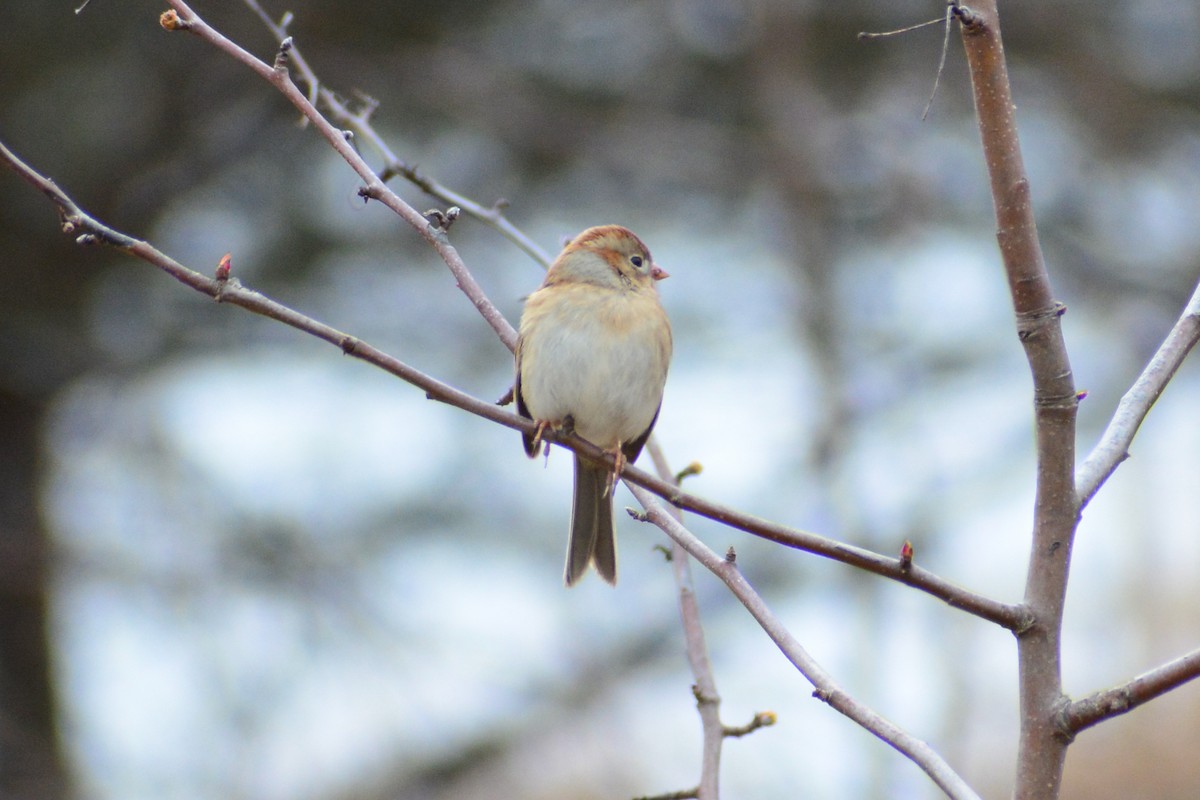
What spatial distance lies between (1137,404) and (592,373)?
1408mm

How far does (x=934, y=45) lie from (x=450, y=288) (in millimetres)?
2634

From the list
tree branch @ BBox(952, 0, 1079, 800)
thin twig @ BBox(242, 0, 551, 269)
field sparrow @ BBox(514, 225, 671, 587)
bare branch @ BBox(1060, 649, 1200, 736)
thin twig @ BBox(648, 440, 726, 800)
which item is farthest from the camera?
field sparrow @ BBox(514, 225, 671, 587)

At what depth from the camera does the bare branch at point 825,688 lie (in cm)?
129

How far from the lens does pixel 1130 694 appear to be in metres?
1.29

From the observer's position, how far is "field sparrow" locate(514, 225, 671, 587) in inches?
110

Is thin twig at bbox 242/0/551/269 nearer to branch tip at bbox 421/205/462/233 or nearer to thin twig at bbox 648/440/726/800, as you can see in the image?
branch tip at bbox 421/205/462/233

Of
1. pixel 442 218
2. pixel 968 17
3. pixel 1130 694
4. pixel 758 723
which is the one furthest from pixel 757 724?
pixel 968 17

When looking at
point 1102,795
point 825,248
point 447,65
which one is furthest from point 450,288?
point 1102,795

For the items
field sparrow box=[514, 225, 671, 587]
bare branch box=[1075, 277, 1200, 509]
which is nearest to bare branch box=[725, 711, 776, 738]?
bare branch box=[1075, 277, 1200, 509]

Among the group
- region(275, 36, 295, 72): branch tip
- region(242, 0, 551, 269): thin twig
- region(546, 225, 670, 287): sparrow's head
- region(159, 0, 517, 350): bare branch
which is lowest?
region(159, 0, 517, 350): bare branch

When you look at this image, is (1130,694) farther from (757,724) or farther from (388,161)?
(388,161)

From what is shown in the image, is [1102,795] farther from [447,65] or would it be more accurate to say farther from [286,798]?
[447,65]

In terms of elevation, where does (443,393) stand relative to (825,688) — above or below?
above

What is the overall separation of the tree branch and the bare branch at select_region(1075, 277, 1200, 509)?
0.37 feet
